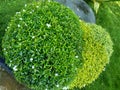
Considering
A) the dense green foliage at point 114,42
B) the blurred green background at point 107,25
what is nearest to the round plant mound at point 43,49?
the blurred green background at point 107,25

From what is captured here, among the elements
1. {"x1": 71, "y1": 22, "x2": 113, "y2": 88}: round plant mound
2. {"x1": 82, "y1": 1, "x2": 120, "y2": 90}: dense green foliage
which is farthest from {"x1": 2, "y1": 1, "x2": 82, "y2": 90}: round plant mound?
{"x1": 82, "y1": 1, "x2": 120, "y2": 90}: dense green foliage

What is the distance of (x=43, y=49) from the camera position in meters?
3.84

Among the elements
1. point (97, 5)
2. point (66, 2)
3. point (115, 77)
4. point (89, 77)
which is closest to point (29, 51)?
point (89, 77)

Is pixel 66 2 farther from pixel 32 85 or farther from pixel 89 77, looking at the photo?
pixel 32 85

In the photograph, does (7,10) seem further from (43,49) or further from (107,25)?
(107,25)

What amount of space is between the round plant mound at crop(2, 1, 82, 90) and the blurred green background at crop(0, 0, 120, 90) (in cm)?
49

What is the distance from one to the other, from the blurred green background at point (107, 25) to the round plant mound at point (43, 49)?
491 millimetres

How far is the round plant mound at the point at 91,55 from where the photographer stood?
4.29 metres

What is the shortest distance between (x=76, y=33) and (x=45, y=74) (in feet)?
2.23

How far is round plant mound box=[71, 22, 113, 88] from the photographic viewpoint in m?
4.29

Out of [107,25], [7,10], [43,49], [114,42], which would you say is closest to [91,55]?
Answer: [43,49]

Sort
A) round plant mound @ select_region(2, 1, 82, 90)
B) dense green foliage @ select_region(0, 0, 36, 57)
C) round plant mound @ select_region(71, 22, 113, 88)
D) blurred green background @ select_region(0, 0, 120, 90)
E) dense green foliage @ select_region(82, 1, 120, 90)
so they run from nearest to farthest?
round plant mound @ select_region(2, 1, 82, 90), round plant mound @ select_region(71, 22, 113, 88), dense green foliage @ select_region(0, 0, 36, 57), blurred green background @ select_region(0, 0, 120, 90), dense green foliage @ select_region(82, 1, 120, 90)

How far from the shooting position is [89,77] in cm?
445

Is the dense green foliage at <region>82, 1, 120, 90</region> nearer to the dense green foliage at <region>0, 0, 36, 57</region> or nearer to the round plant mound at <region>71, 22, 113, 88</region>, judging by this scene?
the round plant mound at <region>71, 22, 113, 88</region>
